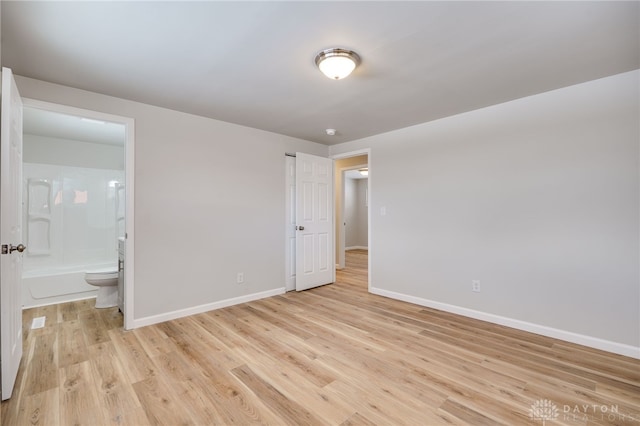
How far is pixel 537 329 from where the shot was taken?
9.14 feet

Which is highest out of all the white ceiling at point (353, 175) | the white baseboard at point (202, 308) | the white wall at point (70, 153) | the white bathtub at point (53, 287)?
the white ceiling at point (353, 175)

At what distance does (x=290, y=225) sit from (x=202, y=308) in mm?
1651

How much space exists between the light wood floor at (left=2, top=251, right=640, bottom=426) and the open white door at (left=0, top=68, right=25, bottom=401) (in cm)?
24

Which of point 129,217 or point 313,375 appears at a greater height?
point 129,217

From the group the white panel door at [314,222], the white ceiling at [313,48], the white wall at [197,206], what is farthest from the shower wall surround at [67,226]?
the white panel door at [314,222]

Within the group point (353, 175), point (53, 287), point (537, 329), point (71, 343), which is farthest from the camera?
point (353, 175)

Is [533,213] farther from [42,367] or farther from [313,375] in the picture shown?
[42,367]

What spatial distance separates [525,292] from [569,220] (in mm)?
801

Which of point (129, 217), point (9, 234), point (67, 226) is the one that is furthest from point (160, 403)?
point (67, 226)

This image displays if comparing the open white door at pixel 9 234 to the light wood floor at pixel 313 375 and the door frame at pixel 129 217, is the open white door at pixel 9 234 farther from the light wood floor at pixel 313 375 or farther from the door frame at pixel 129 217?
the door frame at pixel 129 217

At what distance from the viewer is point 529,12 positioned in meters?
1.63

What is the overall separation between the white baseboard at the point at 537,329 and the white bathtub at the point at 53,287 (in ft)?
14.6

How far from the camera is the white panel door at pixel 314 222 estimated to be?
439cm

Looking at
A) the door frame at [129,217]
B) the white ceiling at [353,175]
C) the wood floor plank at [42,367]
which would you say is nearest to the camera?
the wood floor plank at [42,367]
